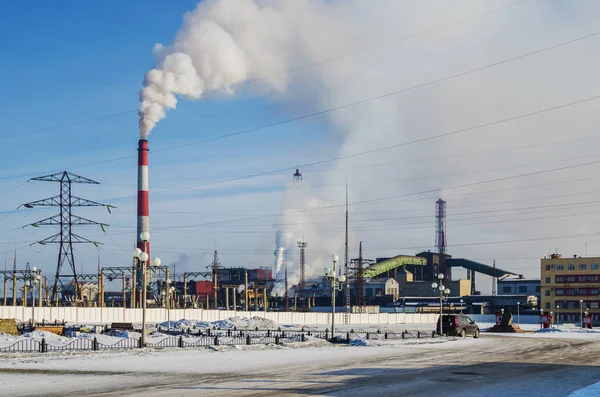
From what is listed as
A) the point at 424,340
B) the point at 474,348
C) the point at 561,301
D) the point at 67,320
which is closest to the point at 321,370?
the point at 474,348

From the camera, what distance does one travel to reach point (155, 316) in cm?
9106

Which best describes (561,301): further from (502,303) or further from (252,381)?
(252,381)

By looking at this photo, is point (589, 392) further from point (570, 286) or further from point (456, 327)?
point (570, 286)

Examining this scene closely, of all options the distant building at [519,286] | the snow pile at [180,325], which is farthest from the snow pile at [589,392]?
the distant building at [519,286]

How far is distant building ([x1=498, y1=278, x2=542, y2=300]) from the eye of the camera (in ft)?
618

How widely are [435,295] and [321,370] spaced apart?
162213 mm

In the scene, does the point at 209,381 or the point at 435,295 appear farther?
the point at 435,295

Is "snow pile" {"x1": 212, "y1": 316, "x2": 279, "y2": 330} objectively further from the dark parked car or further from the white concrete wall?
the dark parked car

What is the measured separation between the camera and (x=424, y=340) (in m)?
50.3

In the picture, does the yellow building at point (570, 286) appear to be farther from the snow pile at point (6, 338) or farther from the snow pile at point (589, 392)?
the snow pile at point (589, 392)

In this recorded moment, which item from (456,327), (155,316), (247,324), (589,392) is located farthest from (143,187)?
(589,392)

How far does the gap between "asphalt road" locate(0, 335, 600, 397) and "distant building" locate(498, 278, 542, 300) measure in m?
161

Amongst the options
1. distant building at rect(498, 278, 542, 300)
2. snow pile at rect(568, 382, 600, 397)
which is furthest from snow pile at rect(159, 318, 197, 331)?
distant building at rect(498, 278, 542, 300)

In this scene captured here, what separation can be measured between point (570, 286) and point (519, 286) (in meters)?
40.6
